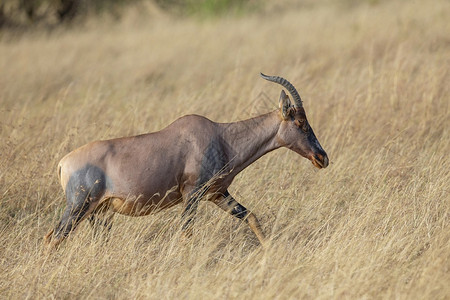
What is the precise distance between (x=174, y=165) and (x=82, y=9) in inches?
648

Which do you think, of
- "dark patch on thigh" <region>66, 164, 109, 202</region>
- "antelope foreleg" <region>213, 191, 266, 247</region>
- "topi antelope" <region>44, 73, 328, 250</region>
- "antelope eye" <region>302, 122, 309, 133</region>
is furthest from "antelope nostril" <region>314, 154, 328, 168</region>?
"dark patch on thigh" <region>66, 164, 109, 202</region>

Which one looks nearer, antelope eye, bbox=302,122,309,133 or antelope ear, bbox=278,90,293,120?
antelope ear, bbox=278,90,293,120

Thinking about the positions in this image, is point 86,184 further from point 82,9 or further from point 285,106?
point 82,9

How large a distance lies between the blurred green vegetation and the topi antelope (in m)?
14.2

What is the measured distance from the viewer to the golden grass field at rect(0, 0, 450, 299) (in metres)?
5.46

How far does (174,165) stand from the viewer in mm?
6410

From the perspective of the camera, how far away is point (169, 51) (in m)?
15.1

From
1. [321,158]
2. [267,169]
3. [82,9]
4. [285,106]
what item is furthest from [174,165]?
[82,9]

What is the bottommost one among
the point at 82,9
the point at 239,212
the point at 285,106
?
the point at 82,9

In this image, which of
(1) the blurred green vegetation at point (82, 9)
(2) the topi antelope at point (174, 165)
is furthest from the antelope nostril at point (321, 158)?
(1) the blurred green vegetation at point (82, 9)

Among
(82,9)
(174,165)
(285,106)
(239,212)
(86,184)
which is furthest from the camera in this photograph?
(82,9)

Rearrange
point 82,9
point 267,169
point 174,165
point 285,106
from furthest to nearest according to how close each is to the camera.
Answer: point 82,9, point 267,169, point 285,106, point 174,165

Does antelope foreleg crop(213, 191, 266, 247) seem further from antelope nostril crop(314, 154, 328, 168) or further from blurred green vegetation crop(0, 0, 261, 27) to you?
blurred green vegetation crop(0, 0, 261, 27)

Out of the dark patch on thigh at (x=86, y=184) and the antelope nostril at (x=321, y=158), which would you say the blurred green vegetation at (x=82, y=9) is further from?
the dark patch on thigh at (x=86, y=184)
